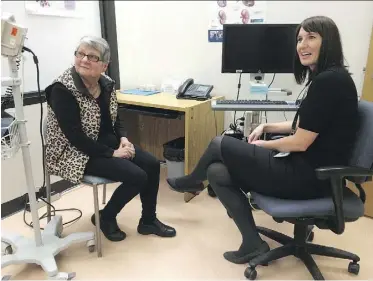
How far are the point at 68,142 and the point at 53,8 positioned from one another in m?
1.20

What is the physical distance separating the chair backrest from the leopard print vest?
1266 mm

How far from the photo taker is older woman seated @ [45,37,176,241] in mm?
1723

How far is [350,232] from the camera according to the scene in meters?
2.03

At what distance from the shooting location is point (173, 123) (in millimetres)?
2910

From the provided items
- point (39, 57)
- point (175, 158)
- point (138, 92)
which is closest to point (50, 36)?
point (39, 57)

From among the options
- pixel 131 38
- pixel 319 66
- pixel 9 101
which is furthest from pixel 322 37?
pixel 131 38

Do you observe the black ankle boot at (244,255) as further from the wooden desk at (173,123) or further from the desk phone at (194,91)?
the desk phone at (194,91)

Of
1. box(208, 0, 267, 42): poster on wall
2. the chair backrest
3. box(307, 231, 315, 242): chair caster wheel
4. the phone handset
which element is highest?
box(208, 0, 267, 42): poster on wall

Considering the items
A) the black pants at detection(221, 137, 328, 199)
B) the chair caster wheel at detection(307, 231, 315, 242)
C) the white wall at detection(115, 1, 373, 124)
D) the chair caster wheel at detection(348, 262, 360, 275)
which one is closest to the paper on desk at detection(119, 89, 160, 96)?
the white wall at detection(115, 1, 373, 124)

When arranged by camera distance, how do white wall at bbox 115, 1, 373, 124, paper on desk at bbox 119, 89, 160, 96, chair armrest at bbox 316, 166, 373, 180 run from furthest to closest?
paper on desk at bbox 119, 89, 160, 96 < white wall at bbox 115, 1, 373, 124 < chair armrest at bbox 316, 166, 373, 180

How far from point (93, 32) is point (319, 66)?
6.53ft

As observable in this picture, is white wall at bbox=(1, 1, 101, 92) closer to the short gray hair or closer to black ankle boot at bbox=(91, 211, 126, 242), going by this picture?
the short gray hair

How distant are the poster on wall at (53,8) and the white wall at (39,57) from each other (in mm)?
30

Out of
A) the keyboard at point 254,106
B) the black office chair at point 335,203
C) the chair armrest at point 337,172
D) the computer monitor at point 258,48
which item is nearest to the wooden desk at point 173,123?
the keyboard at point 254,106
